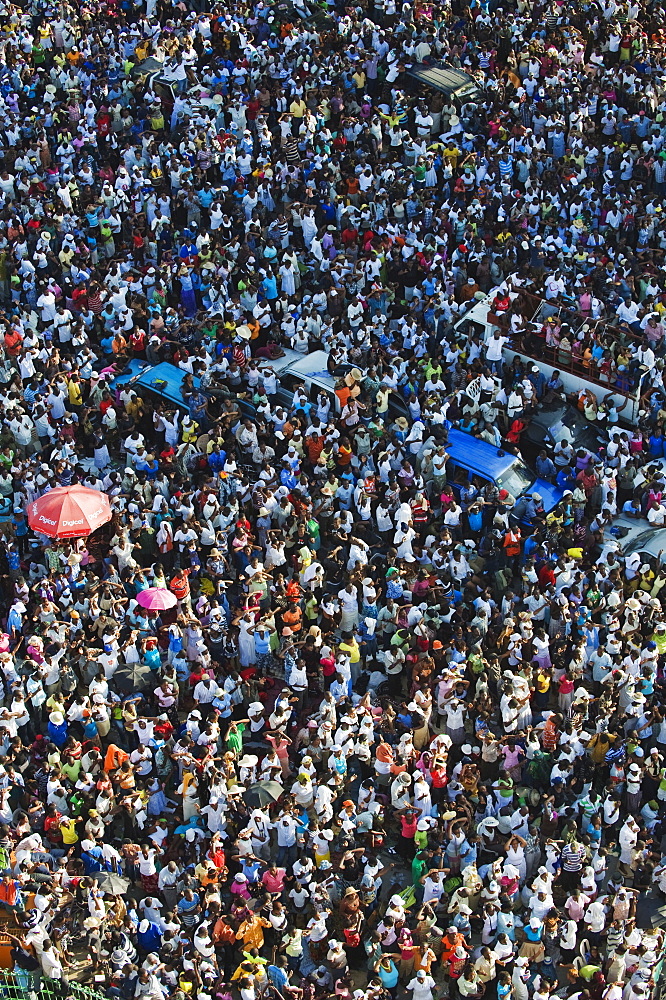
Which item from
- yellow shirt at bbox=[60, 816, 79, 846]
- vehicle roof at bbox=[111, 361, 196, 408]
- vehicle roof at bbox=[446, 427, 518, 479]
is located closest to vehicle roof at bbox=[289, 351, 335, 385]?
vehicle roof at bbox=[111, 361, 196, 408]

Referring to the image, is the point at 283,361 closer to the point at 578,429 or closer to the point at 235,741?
the point at 578,429

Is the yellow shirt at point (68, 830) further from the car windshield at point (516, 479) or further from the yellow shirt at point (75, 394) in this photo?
the yellow shirt at point (75, 394)

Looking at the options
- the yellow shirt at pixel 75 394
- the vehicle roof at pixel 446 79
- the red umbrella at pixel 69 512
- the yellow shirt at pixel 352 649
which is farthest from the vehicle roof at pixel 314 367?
the vehicle roof at pixel 446 79

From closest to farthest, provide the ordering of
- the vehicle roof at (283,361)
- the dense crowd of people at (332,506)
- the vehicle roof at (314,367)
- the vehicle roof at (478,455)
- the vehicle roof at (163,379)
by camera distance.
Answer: the dense crowd of people at (332,506)
the vehicle roof at (478,455)
the vehicle roof at (163,379)
the vehicle roof at (314,367)
the vehicle roof at (283,361)

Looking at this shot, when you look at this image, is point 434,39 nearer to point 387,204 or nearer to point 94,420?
point 387,204

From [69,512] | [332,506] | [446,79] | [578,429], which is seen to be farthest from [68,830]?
[446,79]

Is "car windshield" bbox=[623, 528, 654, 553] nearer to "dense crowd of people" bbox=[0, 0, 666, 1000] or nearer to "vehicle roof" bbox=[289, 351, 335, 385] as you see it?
"dense crowd of people" bbox=[0, 0, 666, 1000]
